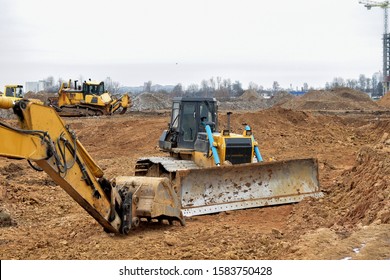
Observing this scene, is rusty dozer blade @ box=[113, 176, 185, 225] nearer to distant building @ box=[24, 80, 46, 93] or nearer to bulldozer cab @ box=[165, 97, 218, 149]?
bulldozer cab @ box=[165, 97, 218, 149]

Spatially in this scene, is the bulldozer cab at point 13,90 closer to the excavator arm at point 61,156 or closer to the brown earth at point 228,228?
the brown earth at point 228,228

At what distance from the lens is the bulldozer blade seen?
39.5 feet

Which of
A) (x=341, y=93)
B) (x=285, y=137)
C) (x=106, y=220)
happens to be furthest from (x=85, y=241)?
(x=341, y=93)

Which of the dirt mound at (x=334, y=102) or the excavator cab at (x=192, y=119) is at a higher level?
the excavator cab at (x=192, y=119)

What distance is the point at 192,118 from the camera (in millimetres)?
14438

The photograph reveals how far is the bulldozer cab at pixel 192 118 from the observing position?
14375mm

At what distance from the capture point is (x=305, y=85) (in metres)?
173

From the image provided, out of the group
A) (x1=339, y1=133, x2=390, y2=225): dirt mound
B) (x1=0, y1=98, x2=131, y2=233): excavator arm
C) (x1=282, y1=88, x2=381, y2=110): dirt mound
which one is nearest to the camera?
(x1=0, y1=98, x2=131, y2=233): excavator arm

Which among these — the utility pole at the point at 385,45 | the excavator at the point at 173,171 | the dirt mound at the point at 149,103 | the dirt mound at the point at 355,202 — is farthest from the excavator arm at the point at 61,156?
the utility pole at the point at 385,45

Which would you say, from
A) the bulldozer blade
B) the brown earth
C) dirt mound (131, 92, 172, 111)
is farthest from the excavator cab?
dirt mound (131, 92, 172, 111)

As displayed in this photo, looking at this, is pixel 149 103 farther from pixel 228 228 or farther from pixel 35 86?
pixel 35 86

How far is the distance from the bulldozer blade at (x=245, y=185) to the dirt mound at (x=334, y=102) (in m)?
43.2

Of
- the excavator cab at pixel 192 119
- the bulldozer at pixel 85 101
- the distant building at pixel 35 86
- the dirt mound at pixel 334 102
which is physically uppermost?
the excavator cab at pixel 192 119

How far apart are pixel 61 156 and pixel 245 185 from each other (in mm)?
5084
